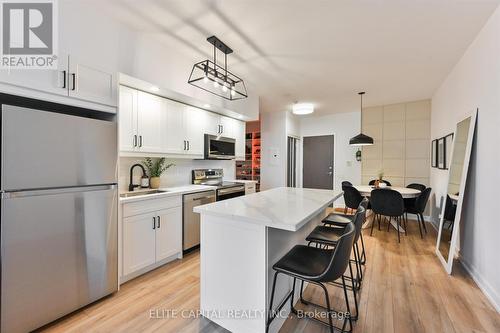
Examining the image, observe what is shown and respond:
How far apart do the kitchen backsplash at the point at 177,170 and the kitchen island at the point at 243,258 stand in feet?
4.96

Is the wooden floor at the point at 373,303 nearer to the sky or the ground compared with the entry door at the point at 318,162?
nearer to the ground

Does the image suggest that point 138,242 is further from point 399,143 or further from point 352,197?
point 399,143

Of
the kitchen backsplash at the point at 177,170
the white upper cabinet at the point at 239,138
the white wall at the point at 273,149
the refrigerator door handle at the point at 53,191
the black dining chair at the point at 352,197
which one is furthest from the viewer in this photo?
the white wall at the point at 273,149

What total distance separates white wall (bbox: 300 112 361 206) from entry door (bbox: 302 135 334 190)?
6.2 inches

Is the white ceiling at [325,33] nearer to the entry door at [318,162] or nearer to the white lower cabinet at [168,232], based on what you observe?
the white lower cabinet at [168,232]

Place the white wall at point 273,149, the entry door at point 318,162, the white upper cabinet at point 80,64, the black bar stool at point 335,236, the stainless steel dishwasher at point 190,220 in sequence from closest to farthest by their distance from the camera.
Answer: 1. the white upper cabinet at point 80,64
2. the black bar stool at point 335,236
3. the stainless steel dishwasher at point 190,220
4. the white wall at point 273,149
5. the entry door at point 318,162

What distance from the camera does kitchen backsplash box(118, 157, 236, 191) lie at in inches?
111

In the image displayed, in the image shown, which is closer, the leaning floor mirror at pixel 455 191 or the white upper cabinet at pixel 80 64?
the white upper cabinet at pixel 80 64

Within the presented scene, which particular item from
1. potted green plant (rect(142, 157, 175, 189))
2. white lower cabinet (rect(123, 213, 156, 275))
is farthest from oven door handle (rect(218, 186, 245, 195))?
white lower cabinet (rect(123, 213, 156, 275))

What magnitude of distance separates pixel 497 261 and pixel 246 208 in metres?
2.25

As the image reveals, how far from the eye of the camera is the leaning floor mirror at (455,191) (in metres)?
2.54

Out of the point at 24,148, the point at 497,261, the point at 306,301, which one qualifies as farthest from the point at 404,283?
the point at 24,148

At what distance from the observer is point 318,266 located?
148cm

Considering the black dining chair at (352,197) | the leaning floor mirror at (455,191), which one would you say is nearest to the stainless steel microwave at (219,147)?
the black dining chair at (352,197)
